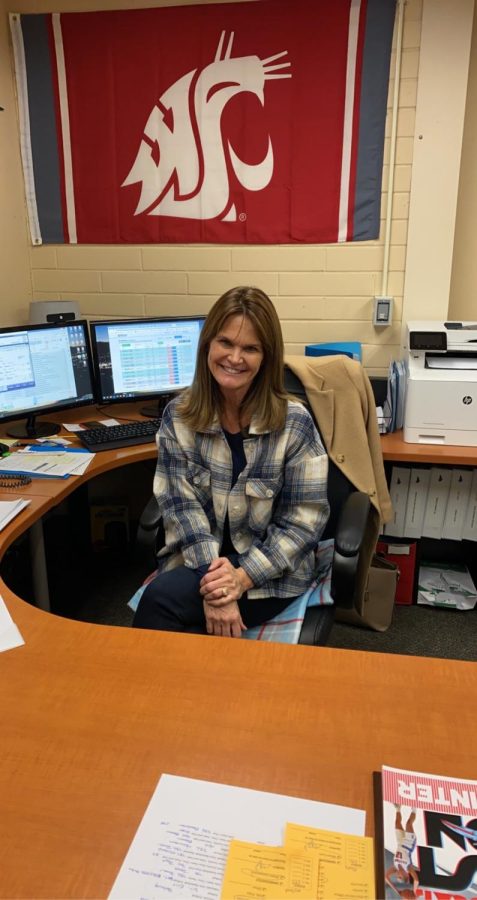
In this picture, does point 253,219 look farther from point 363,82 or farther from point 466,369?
point 466,369

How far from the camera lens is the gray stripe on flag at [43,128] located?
289cm

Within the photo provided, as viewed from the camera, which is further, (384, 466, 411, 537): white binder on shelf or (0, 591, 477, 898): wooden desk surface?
(384, 466, 411, 537): white binder on shelf

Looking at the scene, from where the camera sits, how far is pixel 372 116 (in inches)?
106

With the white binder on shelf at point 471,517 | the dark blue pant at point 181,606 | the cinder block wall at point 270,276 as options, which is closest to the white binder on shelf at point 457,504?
the white binder on shelf at point 471,517

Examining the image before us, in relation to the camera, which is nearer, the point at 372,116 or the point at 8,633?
the point at 8,633

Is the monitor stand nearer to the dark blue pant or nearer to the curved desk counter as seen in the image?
the dark blue pant

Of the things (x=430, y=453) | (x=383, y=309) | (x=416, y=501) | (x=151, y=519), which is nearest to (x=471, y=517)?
(x=416, y=501)

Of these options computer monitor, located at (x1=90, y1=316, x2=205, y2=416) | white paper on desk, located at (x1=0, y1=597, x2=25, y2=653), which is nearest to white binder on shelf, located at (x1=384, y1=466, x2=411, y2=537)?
computer monitor, located at (x1=90, y1=316, x2=205, y2=416)

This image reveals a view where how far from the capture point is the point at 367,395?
1.94m

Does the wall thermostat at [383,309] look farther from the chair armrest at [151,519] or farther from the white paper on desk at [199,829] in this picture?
the white paper on desk at [199,829]

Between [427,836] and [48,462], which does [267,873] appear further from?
[48,462]

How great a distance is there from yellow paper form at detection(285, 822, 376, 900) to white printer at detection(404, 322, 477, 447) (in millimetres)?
1805

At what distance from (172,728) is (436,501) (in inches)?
75.7

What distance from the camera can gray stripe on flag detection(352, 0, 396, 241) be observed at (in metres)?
2.57
